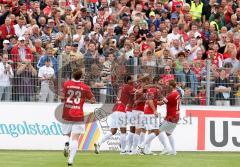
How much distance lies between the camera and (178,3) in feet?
112

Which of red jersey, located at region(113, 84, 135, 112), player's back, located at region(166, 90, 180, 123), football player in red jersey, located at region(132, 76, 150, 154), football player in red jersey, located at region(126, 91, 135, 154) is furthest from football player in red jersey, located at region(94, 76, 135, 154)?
player's back, located at region(166, 90, 180, 123)

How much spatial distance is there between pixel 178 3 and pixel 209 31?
1.84 meters

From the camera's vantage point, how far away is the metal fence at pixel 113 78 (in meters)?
27.0

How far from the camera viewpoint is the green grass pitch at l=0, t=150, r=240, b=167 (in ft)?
72.9

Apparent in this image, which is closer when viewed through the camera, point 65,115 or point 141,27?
point 65,115

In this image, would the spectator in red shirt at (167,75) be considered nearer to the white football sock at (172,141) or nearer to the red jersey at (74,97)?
the white football sock at (172,141)

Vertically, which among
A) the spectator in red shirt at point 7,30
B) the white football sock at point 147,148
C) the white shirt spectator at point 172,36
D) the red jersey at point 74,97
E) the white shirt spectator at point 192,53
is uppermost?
the spectator in red shirt at point 7,30

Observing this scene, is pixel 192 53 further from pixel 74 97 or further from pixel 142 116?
pixel 74 97

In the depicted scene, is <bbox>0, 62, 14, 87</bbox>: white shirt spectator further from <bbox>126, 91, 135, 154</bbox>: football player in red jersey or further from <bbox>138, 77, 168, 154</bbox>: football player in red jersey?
<bbox>138, 77, 168, 154</bbox>: football player in red jersey

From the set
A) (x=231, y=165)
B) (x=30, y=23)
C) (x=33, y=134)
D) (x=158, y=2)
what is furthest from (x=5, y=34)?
(x=231, y=165)

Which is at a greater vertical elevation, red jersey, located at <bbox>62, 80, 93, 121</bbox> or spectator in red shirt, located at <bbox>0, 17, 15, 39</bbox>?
spectator in red shirt, located at <bbox>0, 17, 15, 39</bbox>

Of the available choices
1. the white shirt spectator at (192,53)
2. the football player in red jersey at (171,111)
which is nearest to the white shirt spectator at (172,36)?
the white shirt spectator at (192,53)

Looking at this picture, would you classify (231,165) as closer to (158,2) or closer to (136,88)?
(136,88)

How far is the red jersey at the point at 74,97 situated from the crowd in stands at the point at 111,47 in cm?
516
